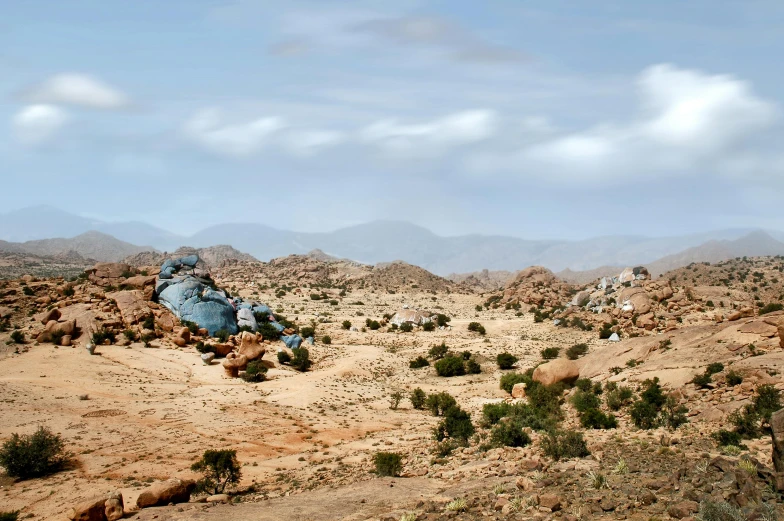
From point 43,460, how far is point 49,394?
29.7 ft

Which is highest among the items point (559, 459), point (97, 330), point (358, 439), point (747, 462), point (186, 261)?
point (186, 261)

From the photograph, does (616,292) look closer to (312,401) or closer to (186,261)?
(312,401)

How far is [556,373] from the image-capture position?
80.8 feet

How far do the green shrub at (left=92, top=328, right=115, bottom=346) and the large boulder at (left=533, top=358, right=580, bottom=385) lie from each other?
26.0 meters

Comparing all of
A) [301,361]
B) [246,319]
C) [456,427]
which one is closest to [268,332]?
[246,319]

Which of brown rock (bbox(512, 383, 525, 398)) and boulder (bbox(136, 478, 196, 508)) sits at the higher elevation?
boulder (bbox(136, 478, 196, 508))

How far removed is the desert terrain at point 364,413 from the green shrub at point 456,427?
0.42 m

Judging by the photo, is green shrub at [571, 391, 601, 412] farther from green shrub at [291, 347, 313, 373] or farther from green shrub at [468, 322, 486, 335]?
green shrub at [468, 322, 486, 335]

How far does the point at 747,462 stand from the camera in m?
10.7

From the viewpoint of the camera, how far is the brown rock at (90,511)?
1153cm

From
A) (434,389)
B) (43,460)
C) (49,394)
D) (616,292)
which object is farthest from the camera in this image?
(616,292)

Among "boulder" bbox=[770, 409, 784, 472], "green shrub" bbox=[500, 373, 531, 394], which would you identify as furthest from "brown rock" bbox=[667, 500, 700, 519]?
"green shrub" bbox=[500, 373, 531, 394]

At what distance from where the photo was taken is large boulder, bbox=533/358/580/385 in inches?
965

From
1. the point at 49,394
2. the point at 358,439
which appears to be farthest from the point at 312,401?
the point at 49,394
